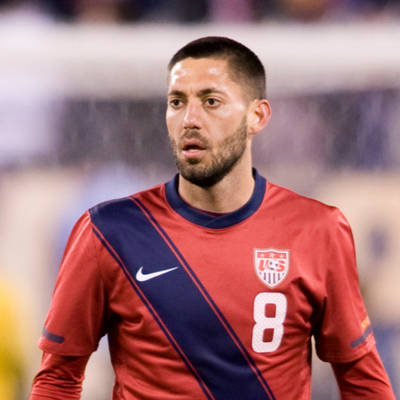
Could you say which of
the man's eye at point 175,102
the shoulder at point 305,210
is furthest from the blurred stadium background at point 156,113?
the man's eye at point 175,102

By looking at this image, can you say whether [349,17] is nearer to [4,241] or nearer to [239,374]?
[4,241]

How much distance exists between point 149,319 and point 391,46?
5.64 ft

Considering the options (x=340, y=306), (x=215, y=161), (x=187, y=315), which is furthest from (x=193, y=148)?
(x=340, y=306)

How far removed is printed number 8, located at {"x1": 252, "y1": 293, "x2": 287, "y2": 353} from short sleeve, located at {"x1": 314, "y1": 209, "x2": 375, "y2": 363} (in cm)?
→ 9

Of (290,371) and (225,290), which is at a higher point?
(225,290)

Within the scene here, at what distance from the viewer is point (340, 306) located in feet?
3.94

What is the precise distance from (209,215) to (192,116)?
0.18 m

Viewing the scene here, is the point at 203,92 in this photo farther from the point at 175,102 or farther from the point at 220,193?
the point at 220,193

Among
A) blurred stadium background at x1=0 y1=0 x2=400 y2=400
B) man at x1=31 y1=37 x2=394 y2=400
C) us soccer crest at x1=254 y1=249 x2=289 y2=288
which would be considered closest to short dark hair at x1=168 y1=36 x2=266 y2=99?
man at x1=31 y1=37 x2=394 y2=400

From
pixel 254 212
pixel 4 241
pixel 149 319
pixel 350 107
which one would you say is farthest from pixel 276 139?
pixel 149 319

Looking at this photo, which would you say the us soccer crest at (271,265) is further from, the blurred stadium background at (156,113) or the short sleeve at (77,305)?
the blurred stadium background at (156,113)

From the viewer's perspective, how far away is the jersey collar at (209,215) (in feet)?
3.92

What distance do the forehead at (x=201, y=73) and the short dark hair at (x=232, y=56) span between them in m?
0.01

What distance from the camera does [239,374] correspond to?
113cm
